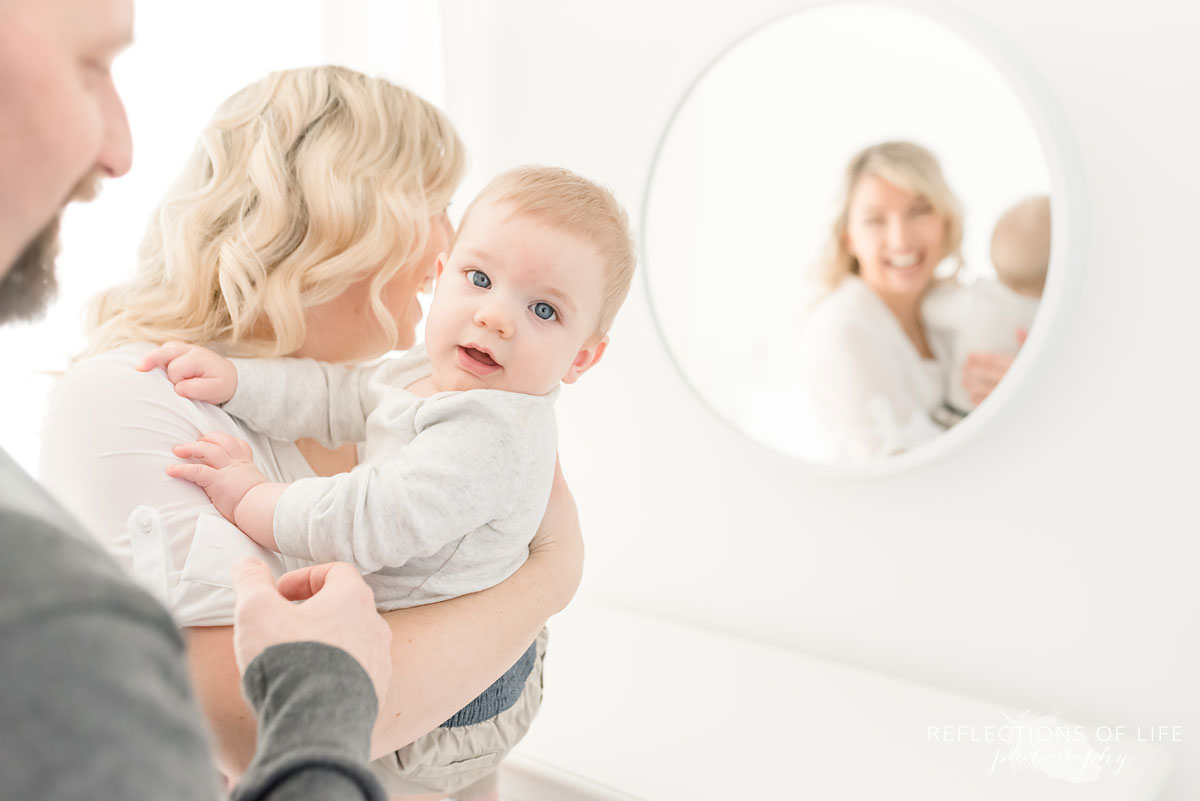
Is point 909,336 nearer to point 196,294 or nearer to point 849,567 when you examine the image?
point 849,567

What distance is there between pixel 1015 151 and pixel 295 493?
1.32 m

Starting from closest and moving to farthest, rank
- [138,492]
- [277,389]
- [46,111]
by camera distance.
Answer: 1. [46,111]
2. [138,492]
3. [277,389]

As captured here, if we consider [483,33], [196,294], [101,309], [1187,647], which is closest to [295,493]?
[196,294]

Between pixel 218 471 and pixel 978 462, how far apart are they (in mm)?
1356

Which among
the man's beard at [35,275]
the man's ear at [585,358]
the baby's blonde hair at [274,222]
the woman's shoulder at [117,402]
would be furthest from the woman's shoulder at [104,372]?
the man's ear at [585,358]

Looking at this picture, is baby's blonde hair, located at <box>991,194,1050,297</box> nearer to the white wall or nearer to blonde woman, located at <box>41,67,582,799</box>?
the white wall

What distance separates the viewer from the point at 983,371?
164 centimetres

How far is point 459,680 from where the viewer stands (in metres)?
0.99

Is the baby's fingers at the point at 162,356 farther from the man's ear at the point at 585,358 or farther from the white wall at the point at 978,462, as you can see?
the white wall at the point at 978,462

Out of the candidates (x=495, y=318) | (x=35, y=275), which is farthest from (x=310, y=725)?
(x=495, y=318)

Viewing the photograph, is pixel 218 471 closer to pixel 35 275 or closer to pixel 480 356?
pixel 480 356

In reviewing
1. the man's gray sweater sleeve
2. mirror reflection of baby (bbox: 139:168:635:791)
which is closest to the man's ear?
mirror reflection of baby (bbox: 139:168:635:791)

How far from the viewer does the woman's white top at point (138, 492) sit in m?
0.90

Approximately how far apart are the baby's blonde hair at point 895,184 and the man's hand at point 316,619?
1269mm
